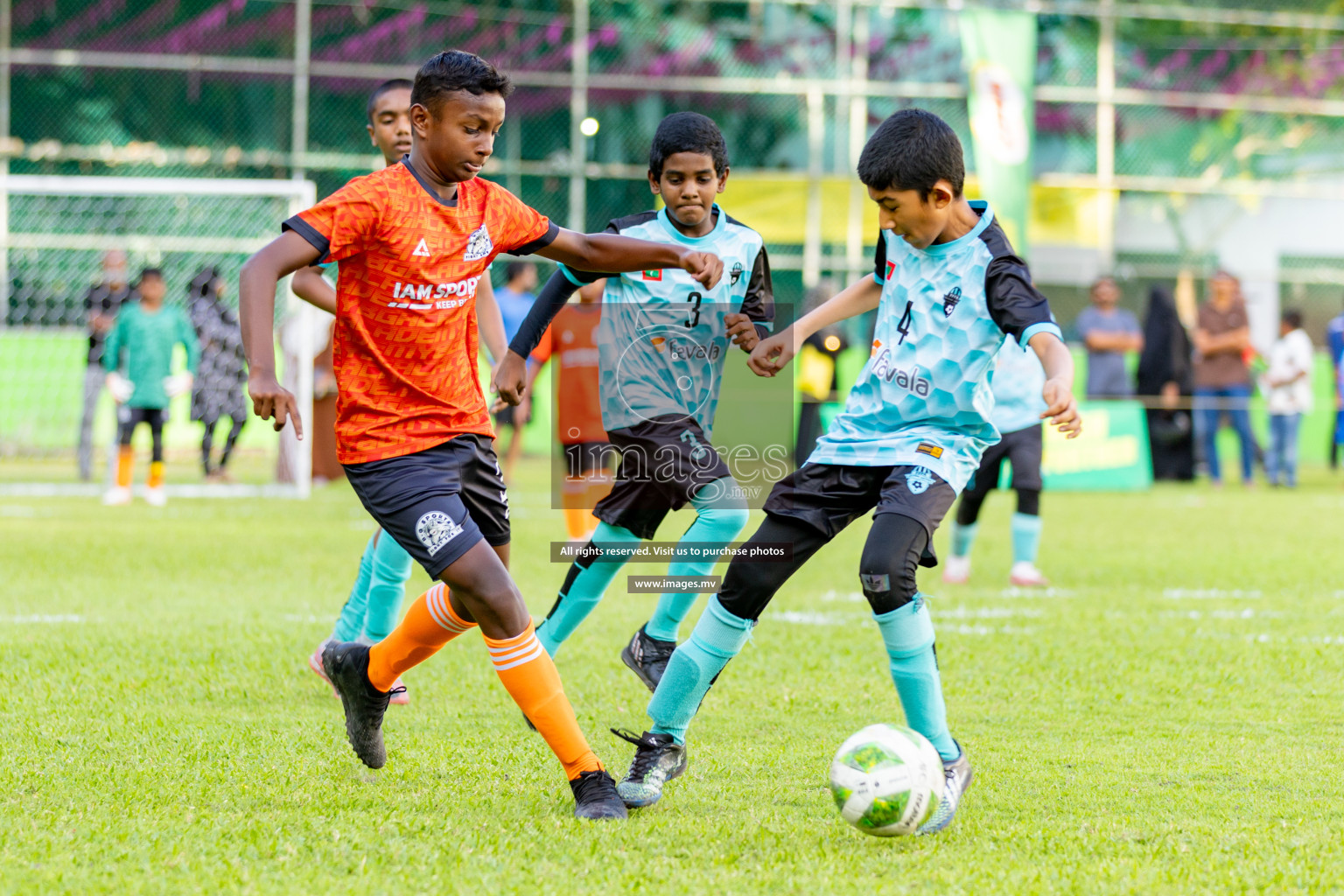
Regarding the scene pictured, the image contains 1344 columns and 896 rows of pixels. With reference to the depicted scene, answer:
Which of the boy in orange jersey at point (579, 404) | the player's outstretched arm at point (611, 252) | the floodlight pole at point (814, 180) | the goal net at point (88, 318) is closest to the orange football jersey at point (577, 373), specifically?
the boy in orange jersey at point (579, 404)

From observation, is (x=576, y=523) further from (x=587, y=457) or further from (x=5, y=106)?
(x=5, y=106)

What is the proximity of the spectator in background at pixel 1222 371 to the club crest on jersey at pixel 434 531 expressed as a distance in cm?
1383

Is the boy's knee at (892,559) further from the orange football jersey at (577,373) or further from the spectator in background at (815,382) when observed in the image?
the spectator in background at (815,382)

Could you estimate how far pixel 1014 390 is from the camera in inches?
303

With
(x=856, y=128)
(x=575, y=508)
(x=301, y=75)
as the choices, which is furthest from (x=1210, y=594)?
(x=301, y=75)

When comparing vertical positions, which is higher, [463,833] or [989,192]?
[989,192]

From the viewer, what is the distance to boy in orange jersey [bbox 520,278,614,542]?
34.2ft

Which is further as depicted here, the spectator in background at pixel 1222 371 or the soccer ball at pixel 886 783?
the spectator in background at pixel 1222 371

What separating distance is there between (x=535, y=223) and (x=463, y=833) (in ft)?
5.36

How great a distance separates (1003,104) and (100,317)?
10781 mm

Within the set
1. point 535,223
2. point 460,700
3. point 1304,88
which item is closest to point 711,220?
point 535,223

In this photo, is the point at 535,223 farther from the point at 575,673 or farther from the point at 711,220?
the point at 575,673

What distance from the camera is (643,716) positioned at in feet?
15.8

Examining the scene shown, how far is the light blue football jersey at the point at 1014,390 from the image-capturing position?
25.2 ft
